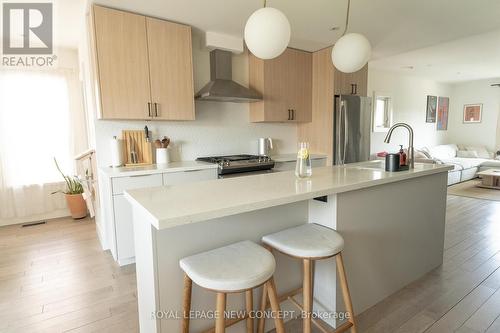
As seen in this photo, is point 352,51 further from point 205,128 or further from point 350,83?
point 350,83

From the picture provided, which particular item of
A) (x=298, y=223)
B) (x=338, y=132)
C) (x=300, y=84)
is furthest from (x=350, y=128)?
(x=298, y=223)

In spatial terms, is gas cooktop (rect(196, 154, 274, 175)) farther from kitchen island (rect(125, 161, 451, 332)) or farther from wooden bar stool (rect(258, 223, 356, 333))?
wooden bar stool (rect(258, 223, 356, 333))

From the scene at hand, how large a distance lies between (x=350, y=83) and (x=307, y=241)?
3.24 metres

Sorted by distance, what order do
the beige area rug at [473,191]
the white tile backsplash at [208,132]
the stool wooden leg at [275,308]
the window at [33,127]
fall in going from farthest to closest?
the beige area rug at [473,191]
the window at [33,127]
the white tile backsplash at [208,132]
the stool wooden leg at [275,308]

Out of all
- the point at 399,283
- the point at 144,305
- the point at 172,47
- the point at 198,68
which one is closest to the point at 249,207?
the point at 144,305

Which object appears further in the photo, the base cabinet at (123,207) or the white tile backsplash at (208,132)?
the white tile backsplash at (208,132)

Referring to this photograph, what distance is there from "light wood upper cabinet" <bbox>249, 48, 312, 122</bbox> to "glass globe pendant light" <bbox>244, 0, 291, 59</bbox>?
2.11m

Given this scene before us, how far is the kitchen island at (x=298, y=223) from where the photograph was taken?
1.29 meters

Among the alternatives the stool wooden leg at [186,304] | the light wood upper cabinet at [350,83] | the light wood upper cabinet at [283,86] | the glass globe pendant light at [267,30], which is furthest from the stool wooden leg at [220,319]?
the light wood upper cabinet at [350,83]

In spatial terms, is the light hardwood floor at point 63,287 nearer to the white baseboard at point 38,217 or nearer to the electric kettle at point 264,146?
the white baseboard at point 38,217

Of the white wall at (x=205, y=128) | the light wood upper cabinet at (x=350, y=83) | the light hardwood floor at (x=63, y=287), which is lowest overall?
the light hardwood floor at (x=63, y=287)

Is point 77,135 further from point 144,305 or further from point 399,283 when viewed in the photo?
point 399,283

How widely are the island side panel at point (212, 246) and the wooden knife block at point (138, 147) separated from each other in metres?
1.93

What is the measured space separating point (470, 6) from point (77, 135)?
509 cm
